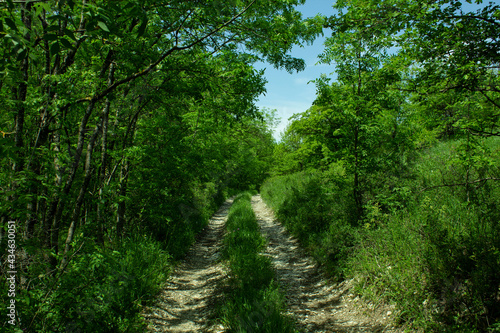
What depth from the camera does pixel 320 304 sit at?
5.11m

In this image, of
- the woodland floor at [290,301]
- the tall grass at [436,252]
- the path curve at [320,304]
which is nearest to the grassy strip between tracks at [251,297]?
the woodland floor at [290,301]

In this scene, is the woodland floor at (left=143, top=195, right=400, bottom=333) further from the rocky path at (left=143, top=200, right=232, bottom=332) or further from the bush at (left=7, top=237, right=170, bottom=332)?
the bush at (left=7, top=237, right=170, bottom=332)

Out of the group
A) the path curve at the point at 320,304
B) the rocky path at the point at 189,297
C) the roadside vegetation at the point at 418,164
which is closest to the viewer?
the roadside vegetation at the point at 418,164

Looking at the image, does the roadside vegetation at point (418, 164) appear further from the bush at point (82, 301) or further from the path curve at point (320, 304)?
the bush at point (82, 301)

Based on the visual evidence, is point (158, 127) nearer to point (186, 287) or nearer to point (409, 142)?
point (186, 287)

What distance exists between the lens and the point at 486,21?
10.4 feet

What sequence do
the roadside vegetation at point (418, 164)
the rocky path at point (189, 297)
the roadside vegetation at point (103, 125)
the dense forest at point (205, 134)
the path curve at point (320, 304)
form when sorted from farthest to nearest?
1. the rocky path at point (189, 297)
2. the path curve at point (320, 304)
3. the roadside vegetation at point (418, 164)
4. the dense forest at point (205, 134)
5. the roadside vegetation at point (103, 125)

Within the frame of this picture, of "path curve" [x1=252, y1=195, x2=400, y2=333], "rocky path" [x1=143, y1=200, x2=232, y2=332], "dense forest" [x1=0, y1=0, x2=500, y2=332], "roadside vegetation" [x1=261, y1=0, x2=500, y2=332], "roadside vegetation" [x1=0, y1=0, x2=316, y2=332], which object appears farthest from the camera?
"rocky path" [x1=143, y1=200, x2=232, y2=332]

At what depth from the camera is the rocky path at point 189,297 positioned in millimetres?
4409

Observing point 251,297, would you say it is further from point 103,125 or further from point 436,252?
point 103,125

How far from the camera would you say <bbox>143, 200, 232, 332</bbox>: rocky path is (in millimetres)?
4409

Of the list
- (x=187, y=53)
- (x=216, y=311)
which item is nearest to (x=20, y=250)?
(x=216, y=311)

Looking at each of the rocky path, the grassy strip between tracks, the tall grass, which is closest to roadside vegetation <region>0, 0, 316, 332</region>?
the rocky path

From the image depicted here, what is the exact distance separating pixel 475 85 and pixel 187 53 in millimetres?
4057
